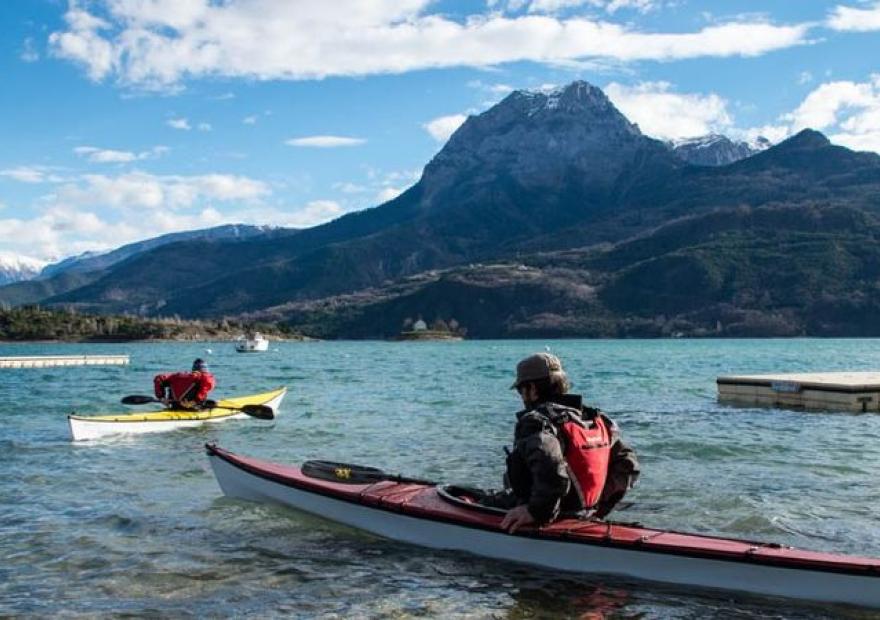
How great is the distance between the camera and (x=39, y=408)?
105 ft

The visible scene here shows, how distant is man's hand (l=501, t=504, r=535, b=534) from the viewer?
9195 mm

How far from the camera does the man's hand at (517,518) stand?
9195 mm

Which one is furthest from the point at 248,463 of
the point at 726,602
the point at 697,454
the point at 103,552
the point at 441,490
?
the point at 697,454

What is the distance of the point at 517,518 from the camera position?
30.6 feet

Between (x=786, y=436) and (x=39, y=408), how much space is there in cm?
2541

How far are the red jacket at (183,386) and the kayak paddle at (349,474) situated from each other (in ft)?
37.2

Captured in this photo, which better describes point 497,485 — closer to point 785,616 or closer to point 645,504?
point 645,504

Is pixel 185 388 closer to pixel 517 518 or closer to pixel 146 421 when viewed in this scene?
pixel 146 421

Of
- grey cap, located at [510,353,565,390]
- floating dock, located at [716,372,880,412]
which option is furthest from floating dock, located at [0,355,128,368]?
grey cap, located at [510,353,565,390]

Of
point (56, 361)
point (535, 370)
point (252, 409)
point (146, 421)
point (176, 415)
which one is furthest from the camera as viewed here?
point (56, 361)

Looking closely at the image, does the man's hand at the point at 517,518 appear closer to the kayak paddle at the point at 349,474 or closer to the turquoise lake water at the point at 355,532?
the turquoise lake water at the point at 355,532

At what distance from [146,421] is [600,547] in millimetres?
15889

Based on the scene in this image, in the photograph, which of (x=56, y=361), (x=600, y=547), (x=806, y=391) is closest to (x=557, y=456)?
(x=600, y=547)

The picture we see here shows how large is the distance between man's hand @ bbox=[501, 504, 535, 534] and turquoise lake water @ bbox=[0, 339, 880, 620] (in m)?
0.61
